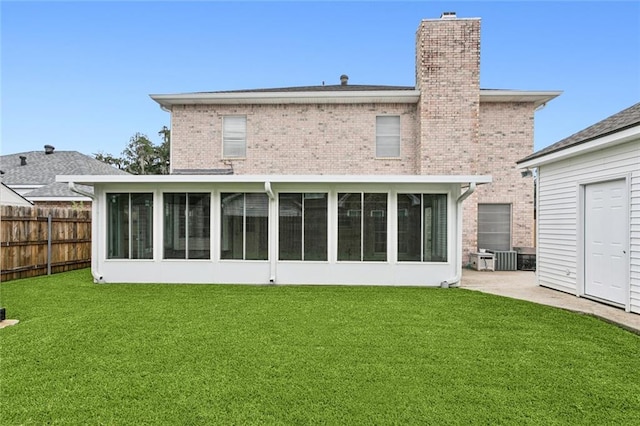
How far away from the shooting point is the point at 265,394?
10.4 feet

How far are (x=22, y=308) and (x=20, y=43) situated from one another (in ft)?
43.6

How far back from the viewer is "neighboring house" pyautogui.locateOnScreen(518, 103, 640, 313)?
613cm

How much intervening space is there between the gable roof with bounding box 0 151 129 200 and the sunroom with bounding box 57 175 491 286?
11571 mm

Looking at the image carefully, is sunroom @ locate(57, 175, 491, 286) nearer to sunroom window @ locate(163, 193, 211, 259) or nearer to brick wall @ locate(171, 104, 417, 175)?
sunroom window @ locate(163, 193, 211, 259)

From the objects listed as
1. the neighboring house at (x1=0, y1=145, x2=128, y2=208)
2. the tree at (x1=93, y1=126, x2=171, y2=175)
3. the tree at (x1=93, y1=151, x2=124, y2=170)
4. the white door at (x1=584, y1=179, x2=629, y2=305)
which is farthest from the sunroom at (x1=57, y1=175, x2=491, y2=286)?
the tree at (x1=93, y1=151, x2=124, y2=170)

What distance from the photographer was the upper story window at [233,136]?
41.8 feet

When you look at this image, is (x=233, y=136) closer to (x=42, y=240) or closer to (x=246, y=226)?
(x=246, y=226)

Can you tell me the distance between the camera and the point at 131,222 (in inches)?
346

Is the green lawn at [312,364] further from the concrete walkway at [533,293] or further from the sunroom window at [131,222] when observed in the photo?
the sunroom window at [131,222]

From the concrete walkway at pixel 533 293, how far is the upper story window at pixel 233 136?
8.44 metres

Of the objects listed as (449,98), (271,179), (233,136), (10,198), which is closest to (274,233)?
(271,179)

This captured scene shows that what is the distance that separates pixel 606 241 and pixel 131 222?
1018cm

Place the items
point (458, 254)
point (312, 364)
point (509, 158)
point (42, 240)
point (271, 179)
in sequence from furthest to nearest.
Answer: point (509, 158) < point (42, 240) < point (458, 254) < point (271, 179) < point (312, 364)

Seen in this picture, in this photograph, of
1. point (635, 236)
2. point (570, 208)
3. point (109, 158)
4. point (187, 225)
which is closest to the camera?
point (635, 236)
